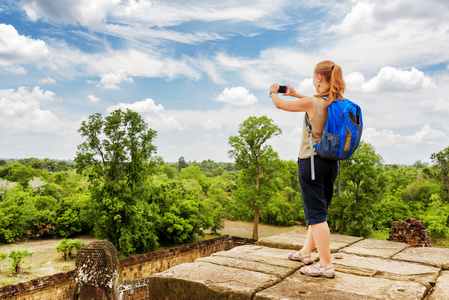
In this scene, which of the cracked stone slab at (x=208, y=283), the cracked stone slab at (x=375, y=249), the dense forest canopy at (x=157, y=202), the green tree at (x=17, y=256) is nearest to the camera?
the cracked stone slab at (x=208, y=283)

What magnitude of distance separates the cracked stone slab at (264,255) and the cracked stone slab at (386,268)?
1.04ft

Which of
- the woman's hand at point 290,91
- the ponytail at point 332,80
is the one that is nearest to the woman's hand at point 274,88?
the woman's hand at point 290,91

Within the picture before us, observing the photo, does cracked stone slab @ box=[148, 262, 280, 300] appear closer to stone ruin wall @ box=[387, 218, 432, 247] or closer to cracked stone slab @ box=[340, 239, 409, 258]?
cracked stone slab @ box=[340, 239, 409, 258]

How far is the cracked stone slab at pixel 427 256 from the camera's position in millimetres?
3158

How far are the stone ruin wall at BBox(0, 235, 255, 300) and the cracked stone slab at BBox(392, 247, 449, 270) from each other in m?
6.52

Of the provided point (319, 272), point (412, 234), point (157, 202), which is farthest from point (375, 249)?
point (157, 202)

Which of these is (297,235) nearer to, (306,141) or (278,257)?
(278,257)

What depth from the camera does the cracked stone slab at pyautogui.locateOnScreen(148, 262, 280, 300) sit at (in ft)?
7.52

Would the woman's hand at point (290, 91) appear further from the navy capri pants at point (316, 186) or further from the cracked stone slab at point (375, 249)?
the cracked stone slab at point (375, 249)

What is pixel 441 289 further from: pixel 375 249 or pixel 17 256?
pixel 17 256

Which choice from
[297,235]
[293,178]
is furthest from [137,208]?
[293,178]

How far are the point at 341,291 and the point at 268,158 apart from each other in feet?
74.6

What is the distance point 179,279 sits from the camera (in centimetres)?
249

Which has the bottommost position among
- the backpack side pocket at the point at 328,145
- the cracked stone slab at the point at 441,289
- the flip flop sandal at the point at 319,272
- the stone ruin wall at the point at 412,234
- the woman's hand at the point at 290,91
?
the stone ruin wall at the point at 412,234
